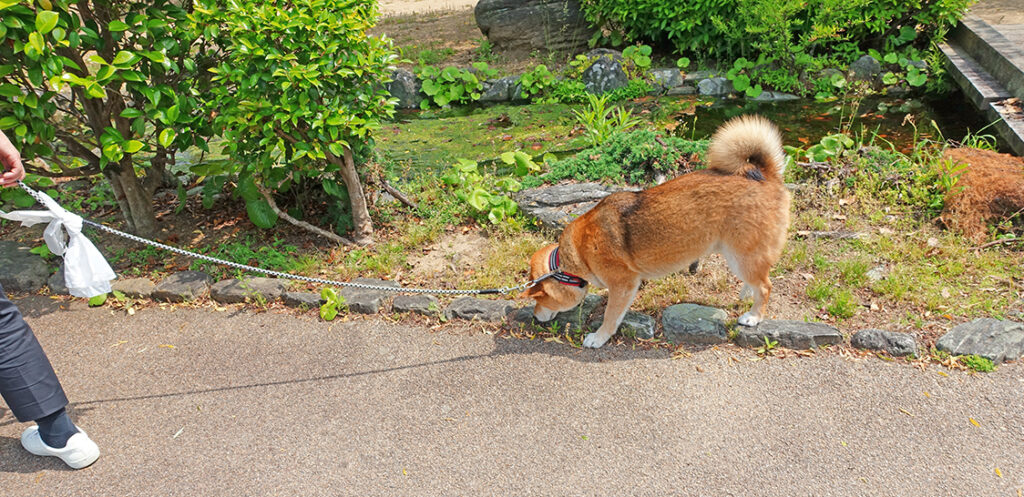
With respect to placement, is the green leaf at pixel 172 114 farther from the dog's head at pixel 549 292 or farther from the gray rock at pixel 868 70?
the gray rock at pixel 868 70

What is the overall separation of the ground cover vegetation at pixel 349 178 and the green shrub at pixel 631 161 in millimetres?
19

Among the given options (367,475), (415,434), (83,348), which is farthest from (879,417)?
Answer: (83,348)

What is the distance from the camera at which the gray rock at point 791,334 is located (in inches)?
146

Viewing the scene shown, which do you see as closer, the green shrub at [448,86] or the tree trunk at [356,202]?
the tree trunk at [356,202]

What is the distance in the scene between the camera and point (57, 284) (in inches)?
199

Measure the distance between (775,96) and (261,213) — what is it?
291 inches

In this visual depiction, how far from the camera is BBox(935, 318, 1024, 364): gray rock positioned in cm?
346

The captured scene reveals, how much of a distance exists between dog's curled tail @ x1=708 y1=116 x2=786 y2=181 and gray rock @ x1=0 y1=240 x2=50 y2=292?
18.0ft

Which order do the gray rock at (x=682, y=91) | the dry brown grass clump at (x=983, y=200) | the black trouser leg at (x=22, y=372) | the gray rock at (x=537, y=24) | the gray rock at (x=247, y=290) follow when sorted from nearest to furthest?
1. the black trouser leg at (x=22, y=372)
2. the dry brown grass clump at (x=983, y=200)
3. the gray rock at (x=247, y=290)
4. the gray rock at (x=682, y=91)
5. the gray rock at (x=537, y=24)

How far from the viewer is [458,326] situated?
432cm

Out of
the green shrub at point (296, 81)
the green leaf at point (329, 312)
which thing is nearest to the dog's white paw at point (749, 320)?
the green leaf at point (329, 312)

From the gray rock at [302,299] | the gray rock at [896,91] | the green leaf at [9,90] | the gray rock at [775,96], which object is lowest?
the gray rock at [896,91]

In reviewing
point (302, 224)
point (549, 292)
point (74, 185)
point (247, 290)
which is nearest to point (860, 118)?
point (549, 292)

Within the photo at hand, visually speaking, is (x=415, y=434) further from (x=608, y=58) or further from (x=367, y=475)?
(x=608, y=58)
